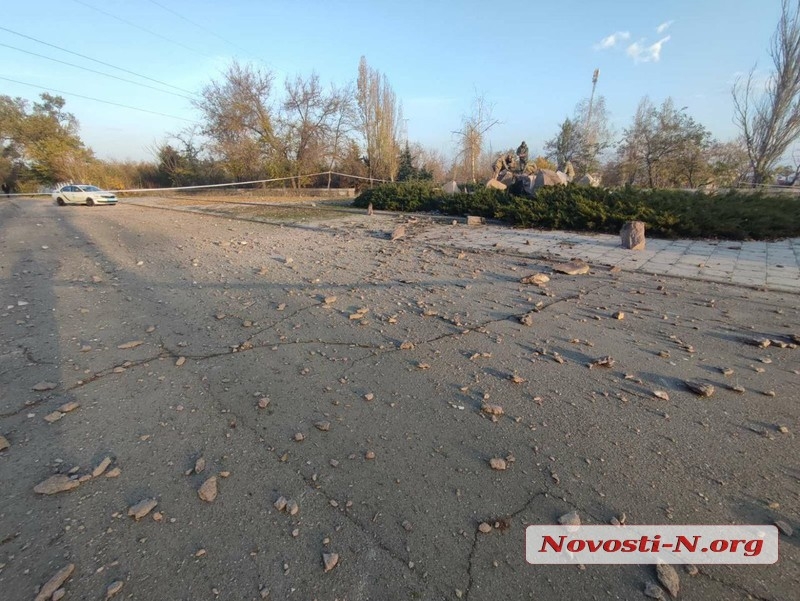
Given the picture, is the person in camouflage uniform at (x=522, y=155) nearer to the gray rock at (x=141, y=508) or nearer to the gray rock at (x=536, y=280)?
the gray rock at (x=536, y=280)

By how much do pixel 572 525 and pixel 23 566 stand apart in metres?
2.51

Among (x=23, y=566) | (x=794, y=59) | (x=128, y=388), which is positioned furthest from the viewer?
(x=794, y=59)

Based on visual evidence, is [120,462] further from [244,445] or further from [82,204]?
[82,204]

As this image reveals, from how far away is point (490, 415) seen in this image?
254cm

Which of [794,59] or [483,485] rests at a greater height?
[794,59]

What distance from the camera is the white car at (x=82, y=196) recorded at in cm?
1977

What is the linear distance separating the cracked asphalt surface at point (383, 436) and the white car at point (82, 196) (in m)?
19.6

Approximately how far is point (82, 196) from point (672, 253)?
27.1 meters

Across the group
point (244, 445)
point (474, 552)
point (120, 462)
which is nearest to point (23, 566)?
point (120, 462)

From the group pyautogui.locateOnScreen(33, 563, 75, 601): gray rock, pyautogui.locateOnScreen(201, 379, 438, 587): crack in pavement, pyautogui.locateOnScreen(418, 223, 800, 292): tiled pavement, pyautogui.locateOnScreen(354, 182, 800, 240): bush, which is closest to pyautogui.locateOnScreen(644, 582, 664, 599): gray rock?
pyautogui.locateOnScreen(201, 379, 438, 587): crack in pavement

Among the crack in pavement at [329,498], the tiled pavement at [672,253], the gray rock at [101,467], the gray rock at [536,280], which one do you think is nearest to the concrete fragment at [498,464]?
the crack in pavement at [329,498]

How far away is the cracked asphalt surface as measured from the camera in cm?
156

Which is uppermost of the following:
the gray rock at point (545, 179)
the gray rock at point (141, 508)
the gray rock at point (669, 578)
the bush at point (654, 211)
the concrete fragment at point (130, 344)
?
the gray rock at point (545, 179)

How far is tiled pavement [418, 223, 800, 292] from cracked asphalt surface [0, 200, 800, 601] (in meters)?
1.06
